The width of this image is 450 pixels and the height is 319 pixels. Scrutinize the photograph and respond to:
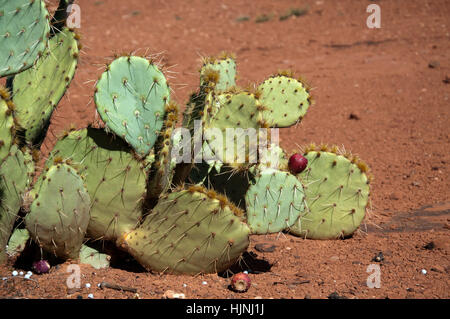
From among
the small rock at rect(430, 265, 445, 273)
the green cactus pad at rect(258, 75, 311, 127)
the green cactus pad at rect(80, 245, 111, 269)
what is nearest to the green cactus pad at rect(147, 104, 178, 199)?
the green cactus pad at rect(80, 245, 111, 269)

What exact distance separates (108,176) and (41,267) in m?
0.59

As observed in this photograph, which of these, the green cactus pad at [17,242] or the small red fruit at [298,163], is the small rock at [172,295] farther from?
the small red fruit at [298,163]

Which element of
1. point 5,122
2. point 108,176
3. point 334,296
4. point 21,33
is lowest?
point 334,296

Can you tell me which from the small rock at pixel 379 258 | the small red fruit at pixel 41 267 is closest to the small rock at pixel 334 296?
the small rock at pixel 379 258

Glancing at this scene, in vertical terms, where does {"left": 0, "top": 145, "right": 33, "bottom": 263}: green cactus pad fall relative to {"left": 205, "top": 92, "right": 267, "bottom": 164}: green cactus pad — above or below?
below

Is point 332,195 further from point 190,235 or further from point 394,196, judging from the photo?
point 190,235

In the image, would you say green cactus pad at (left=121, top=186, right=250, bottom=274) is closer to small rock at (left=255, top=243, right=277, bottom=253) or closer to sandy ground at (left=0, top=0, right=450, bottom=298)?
sandy ground at (left=0, top=0, right=450, bottom=298)

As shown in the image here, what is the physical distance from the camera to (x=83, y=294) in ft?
8.99

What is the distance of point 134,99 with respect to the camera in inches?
113

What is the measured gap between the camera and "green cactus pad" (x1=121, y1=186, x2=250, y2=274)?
111 inches

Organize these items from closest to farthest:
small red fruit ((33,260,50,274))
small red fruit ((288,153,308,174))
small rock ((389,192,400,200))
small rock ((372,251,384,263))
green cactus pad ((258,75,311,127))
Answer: small red fruit ((33,260,50,274)), small rock ((372,251,384,263)), small red fruit ((288,153,308,174)), green cactus pad ((258,75,311,127)), small rock ((389,192,400,200))

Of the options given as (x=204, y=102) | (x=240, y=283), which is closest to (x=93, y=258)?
(x=240, y=283)

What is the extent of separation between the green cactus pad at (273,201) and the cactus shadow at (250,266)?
25 cm
